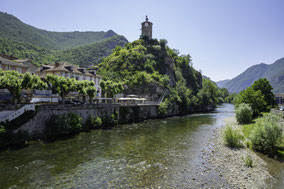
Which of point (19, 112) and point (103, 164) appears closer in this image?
point (103, 164)

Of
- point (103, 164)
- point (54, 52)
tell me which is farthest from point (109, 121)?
point (54, 52)

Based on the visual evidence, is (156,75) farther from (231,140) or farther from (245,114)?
(231,140)

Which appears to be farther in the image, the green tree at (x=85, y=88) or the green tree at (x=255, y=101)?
the green tree at (x=255, y=101)

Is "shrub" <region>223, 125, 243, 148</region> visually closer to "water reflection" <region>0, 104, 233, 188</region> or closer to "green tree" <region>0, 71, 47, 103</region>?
"water reflection" <region>0, 104, 233, 188</region>

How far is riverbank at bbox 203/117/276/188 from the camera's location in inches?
598

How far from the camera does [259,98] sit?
4931 cm

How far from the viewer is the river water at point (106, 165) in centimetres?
1548

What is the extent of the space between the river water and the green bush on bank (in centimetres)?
339

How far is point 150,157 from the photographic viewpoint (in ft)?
71.9

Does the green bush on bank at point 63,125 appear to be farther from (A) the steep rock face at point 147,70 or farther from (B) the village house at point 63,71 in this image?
(A) the steep rock face at point 147,70

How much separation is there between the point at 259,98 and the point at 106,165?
1933 inches

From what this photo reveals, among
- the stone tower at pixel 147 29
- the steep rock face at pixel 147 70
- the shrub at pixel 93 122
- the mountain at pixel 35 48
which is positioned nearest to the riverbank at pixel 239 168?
the shrub at pixel 93 122

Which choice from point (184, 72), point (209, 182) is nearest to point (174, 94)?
point (184, 72)

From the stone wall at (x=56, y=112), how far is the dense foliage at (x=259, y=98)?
4065 centimetres
